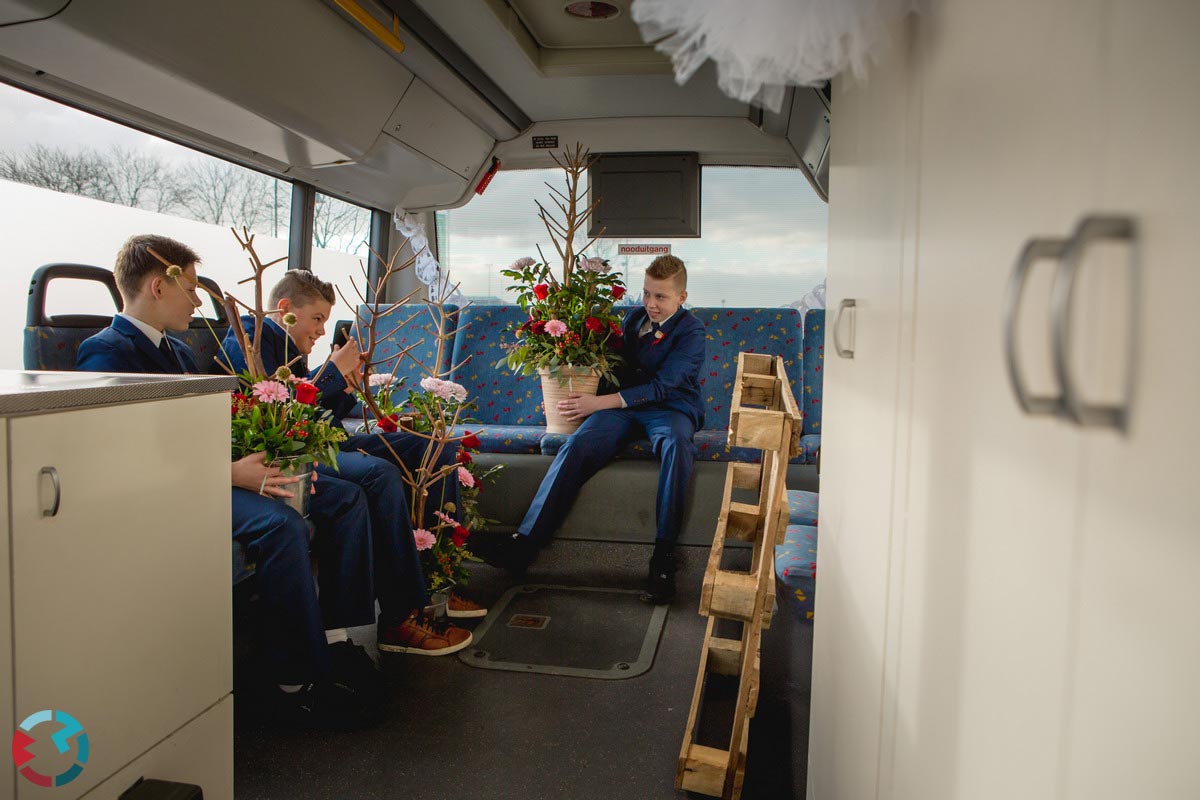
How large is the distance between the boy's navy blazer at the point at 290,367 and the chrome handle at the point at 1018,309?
2.26 metres

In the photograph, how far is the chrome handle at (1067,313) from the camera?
0.39m

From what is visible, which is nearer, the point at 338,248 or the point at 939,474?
the point at 939,474

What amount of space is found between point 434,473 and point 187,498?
4.94 ft

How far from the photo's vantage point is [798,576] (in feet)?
6.69

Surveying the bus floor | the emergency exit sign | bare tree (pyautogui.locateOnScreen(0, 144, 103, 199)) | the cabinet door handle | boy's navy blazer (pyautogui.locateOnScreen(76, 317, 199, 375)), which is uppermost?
the emergency exit sign

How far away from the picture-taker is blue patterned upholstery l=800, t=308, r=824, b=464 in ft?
12.8

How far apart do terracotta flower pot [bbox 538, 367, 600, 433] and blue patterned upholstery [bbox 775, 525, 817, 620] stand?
1526mm

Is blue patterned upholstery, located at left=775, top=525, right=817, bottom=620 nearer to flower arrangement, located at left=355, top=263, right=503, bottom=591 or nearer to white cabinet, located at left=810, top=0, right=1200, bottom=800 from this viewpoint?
white cabinet, located at left=810, top=0, right=1200, bottom=800

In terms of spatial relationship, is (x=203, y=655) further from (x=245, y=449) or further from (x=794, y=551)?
(x=794, y=551)

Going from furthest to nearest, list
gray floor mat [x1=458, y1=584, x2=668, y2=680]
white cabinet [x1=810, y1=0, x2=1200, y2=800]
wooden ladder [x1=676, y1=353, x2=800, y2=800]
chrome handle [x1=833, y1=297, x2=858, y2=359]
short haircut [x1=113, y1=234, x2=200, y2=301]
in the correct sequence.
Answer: gray floor mat [x1=458, y1=584, x2=668, y2=680] < short haircut [x1=113, y1=234, x2=200, y2=301] < wooden ladder [x1=676, y1=353, x2=800, y2=800] < chrome handle [x1=833, y1=297, x2=858, y2=359] < white cabinet [x1=810, y1=0, x2=1200, y2=800]

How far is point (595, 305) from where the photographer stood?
11.9 ft

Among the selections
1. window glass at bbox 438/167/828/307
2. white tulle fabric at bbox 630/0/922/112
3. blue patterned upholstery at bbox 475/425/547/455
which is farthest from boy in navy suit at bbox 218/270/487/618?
window glass at bbox 438/167/828/307

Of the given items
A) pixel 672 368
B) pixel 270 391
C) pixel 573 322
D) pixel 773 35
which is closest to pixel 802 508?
pixel 672 368

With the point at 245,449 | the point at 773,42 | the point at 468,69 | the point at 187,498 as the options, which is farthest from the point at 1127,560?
the point at 468,69
